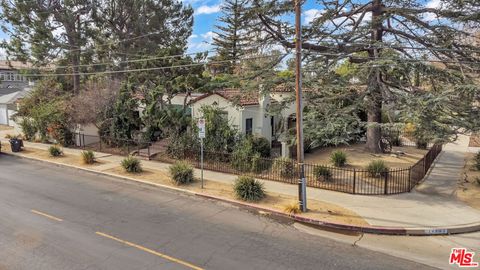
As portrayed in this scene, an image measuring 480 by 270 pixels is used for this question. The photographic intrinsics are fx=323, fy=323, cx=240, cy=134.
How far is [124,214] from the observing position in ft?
31.8

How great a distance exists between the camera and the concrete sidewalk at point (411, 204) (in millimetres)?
9195

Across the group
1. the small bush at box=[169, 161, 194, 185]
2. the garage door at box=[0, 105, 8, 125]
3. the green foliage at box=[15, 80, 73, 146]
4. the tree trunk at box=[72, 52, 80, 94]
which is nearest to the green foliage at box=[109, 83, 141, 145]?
the green foliage at box=[15, 80, 73, 146]

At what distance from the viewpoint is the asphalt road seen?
671cm

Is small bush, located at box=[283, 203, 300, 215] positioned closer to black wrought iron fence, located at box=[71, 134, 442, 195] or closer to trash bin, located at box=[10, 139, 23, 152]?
black wrought iron fence, located at box=[71, 134, 442, 195]

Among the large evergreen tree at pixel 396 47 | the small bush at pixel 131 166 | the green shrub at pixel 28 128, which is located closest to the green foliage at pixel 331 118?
the large evergreen tree at pixel 396 47

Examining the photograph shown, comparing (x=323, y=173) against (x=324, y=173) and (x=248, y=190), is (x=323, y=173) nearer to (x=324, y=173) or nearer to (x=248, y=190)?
(x=324, y=173)

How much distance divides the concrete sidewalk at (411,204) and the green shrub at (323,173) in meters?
0.97

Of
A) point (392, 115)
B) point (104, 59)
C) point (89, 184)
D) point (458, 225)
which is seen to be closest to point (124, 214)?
point (89, 184)

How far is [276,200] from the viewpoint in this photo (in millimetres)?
10914

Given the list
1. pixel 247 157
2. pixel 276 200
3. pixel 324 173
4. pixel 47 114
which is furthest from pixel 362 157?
pixel 47 114

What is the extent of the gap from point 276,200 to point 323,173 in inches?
119

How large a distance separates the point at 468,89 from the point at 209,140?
1105cm

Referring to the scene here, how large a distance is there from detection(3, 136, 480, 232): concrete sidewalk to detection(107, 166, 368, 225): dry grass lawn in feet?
1.27

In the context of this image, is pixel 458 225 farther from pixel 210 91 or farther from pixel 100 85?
pixel 100 85
